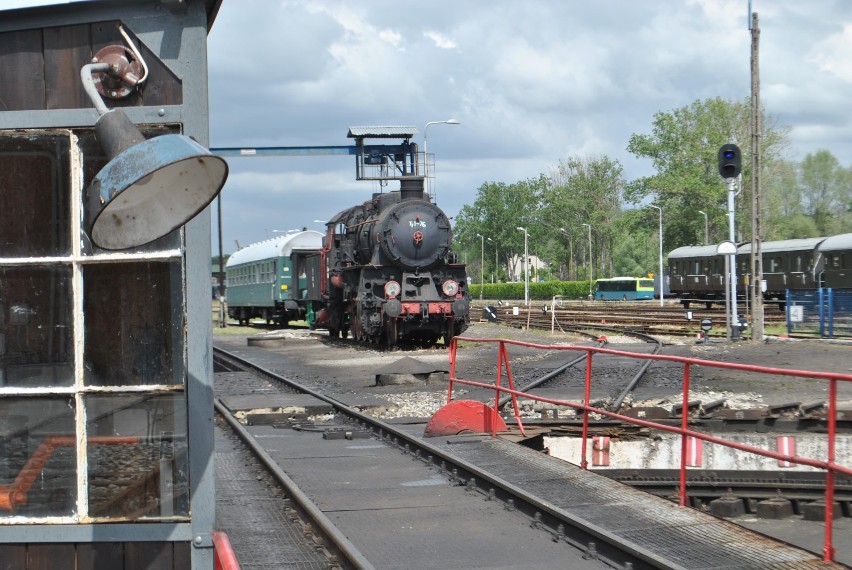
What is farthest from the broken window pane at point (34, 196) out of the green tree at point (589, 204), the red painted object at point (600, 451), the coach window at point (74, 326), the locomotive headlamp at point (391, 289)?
the green tree at point (589, 204)

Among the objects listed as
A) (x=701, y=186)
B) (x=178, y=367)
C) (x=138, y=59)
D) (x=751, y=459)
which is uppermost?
(x=701, y=186)

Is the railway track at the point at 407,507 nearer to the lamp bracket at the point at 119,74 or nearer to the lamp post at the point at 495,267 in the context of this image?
the lamp bracket at the point at 119,74

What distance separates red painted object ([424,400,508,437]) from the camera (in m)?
11.4

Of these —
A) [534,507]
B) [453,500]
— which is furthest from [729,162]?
[534,507]

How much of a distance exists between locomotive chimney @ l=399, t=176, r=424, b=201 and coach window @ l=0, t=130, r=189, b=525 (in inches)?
865

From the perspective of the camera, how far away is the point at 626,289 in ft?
259

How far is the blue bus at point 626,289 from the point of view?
256ft

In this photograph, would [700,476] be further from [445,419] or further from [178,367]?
[178,367]

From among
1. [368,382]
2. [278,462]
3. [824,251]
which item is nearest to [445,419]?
[278,462]

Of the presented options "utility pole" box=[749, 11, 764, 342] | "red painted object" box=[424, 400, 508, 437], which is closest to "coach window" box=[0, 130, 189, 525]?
"red painted object" box=[424, 400, 508, 437]

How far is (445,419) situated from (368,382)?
7.26 metres

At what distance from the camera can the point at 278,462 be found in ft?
33.3

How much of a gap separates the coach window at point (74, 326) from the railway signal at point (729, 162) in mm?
23363

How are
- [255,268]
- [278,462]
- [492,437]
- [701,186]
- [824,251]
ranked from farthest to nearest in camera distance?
[701,186] < [255,268] < [824,251] < [492,437] < [278,462]
